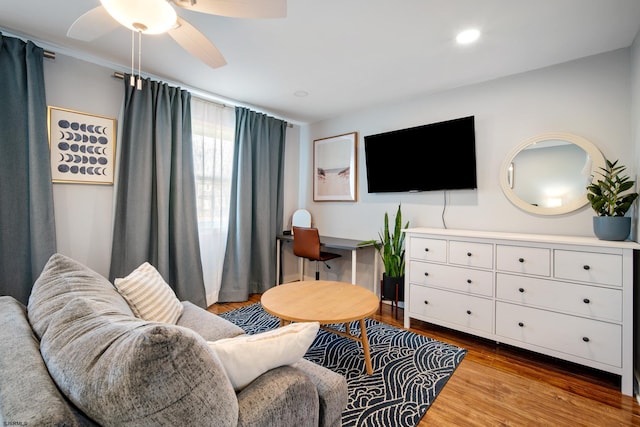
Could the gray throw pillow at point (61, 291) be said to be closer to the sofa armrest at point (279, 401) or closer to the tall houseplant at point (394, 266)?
the sofa armrest at point (279, 401)

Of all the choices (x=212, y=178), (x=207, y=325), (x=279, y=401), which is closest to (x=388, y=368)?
(x=207, y=325)

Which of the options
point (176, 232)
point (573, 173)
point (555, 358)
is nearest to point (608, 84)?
point (573, 173)

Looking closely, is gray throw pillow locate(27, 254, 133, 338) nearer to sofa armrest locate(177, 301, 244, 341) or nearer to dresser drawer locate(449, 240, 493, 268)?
sofa armrest locate(177, 301, 244, 341)

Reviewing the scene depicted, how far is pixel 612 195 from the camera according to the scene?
6.38 feet

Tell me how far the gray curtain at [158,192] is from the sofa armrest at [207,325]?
1.20 meters

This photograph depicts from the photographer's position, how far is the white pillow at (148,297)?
4.71 feet

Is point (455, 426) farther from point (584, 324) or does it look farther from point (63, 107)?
point (63, 107)

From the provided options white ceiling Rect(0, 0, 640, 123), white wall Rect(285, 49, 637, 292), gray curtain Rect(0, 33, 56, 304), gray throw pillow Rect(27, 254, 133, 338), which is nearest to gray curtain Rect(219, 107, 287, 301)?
white ceiling Rect(0, 0, 640, 123)

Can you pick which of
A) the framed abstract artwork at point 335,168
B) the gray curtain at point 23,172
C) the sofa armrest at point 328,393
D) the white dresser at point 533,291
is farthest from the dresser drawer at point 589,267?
the gray curtain at point 23,172

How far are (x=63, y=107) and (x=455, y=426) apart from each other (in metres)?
3.49

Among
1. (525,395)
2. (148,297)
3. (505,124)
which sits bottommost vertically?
(525,395)

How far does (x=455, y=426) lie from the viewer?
152cm

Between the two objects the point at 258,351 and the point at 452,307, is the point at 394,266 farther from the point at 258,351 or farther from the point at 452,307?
the point at 258,351

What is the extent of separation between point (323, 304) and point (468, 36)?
210 centimetres
